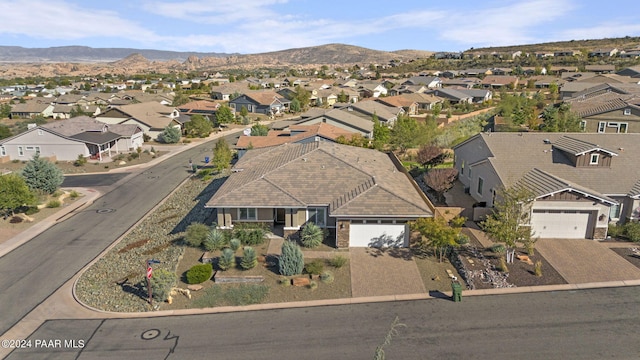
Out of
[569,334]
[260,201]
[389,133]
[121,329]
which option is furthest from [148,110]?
[569,334]

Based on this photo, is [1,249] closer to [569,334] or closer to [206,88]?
[569,334]

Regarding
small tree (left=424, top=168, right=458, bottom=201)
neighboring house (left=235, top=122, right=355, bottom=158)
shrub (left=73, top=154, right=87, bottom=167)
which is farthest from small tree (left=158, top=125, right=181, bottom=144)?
small tree (left=424, top=168, right=458, bottom=201)

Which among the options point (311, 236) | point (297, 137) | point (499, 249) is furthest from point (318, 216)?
point (297, 137)

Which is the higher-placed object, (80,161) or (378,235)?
(378,235)

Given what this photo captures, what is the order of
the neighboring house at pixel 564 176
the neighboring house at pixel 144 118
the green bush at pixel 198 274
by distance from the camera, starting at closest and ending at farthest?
the green bush at pixel 198 274 < the neighboring house at pixel 564 176 < the neighboring house at pixel 144 118

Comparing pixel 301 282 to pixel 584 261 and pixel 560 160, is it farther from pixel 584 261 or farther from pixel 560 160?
pixel 560 160

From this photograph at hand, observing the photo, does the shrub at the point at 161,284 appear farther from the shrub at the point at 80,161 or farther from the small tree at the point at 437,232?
the shrub at the point at 80,161

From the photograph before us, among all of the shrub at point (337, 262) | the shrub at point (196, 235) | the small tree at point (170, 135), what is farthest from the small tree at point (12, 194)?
the small tree at point (170, 135)
